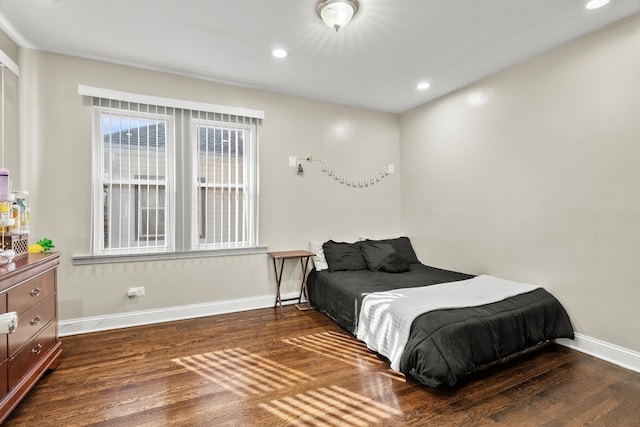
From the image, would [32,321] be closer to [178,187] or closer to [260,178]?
[178,187]

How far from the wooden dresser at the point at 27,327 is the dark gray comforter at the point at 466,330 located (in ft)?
7.66

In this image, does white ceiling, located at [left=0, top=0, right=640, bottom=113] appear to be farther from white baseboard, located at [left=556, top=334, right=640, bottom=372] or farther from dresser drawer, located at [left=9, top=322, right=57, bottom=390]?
white baseboard, located at [left=556, top=334, right=640, bottom=372]

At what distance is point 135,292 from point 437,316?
9.45 ft

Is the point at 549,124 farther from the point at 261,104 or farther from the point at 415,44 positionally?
the point at 261,104

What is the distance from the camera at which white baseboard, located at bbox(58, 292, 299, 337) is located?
9.84 ft

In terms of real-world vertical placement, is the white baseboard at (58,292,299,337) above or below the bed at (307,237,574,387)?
below

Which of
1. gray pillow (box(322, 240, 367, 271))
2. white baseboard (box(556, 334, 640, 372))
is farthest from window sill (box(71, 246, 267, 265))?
white baseboard (box(556, 334, 640, 372))

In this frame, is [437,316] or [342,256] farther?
[342,256]

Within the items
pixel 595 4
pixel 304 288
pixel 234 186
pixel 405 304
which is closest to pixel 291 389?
pixel 405 304

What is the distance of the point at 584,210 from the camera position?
8.64 feet

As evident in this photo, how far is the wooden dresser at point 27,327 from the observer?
5.58 ft

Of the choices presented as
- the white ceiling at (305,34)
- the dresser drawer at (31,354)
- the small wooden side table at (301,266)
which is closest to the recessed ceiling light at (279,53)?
the white ceiling at (305,34)

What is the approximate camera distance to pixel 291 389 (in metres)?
2.10

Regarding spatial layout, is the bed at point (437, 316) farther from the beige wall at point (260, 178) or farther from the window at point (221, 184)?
the window at point (221, 184)
